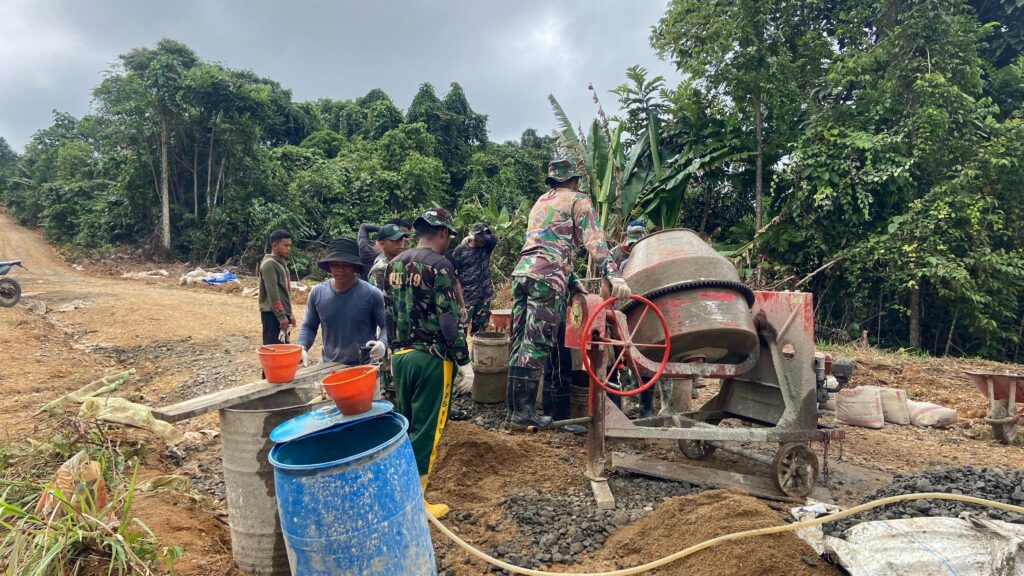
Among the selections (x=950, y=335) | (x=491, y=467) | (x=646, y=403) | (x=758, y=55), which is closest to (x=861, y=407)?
(x=646, y=403)

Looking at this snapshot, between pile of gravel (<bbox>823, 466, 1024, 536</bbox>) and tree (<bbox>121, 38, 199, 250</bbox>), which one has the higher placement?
tree (<bbox>121, 38, 199, 250</bbox>)

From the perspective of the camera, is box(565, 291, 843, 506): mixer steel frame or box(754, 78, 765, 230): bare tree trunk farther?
box(754, 78, 765, 230): bare tree trunk

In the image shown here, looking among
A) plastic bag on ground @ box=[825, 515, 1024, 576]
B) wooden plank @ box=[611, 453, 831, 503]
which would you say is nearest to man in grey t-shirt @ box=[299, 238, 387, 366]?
wooden plank @ box=[611, 453, 831, 503]

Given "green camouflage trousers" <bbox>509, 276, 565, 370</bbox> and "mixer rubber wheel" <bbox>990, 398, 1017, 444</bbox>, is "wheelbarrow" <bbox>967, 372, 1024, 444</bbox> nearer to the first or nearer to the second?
"mixer rubber wheel" <bbox>990, 398, 1017, 444</bbox>

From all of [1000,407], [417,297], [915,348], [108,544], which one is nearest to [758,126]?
[915,348]

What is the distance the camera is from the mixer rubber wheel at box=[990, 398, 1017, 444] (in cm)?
482

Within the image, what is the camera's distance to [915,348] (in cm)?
919

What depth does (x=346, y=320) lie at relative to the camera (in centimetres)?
377

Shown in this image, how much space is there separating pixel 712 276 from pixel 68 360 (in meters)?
8.52

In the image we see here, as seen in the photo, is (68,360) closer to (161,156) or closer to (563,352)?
(563,352)

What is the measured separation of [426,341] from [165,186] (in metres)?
18.7

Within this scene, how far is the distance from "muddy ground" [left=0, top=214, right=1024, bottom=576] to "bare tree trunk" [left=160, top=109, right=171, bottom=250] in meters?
10.1

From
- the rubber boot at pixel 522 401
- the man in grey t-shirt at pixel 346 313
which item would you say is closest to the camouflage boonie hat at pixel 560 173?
the rubber boot at pixel 522 401

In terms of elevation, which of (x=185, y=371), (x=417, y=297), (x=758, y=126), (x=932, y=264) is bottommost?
(x=185, y=371)
